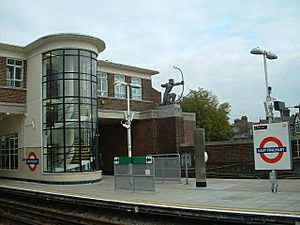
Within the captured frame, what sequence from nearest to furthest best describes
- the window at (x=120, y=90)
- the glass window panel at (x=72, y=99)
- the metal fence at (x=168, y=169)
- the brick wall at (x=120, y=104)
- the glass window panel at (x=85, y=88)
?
the metal fence at (x=168, y=169) → the glass window panel at (x=72, y=99) → the glass window panel at (x=85, y=88) → the brick wall at (x=120, y=104) → the window at (x=120, y=90)

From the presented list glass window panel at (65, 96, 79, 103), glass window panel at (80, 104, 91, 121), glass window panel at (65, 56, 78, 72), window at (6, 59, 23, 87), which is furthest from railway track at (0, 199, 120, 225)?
window at (6, 59, 23, 87)

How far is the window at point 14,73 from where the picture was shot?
23594 millimetres

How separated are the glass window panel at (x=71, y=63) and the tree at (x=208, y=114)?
2614 centimetres

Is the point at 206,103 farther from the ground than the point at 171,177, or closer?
farther from the ground

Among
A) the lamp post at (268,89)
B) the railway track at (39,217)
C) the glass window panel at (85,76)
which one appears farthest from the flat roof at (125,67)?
the lamp post at (268,89)

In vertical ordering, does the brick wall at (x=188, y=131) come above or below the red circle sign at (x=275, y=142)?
above

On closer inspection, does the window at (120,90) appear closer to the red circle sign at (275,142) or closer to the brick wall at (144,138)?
the brick wall at (144,138)

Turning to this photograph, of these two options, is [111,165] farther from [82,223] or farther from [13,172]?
[82,223]

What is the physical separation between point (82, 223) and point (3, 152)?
1735 centimetres

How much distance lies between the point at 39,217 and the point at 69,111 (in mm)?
8524

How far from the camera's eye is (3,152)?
87.8 feet

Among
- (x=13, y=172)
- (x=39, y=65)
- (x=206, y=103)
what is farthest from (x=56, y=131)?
(x=206, y=103)

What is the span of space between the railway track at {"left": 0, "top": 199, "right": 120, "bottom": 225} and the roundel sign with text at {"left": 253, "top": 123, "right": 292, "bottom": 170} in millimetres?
6328

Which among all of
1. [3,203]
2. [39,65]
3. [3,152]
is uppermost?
[39,65]
